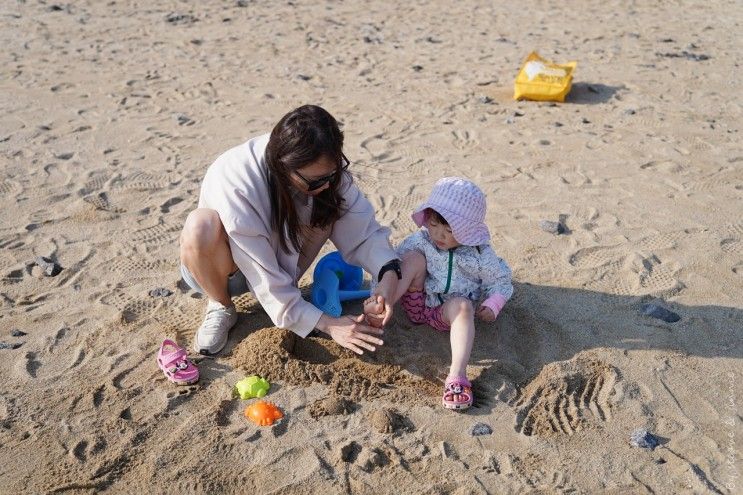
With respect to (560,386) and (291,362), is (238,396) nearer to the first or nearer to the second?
(291,362)

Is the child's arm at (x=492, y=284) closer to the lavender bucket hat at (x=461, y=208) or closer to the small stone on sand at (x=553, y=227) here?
the lavender bucket hat at (x=461, y=208)

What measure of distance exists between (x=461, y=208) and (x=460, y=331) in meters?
0.53

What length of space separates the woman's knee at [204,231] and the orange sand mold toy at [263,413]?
68 centimetres

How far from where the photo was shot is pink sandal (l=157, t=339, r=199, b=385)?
10.1 feet

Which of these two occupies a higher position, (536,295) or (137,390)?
(137,390)

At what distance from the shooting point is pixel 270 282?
9.95 feet

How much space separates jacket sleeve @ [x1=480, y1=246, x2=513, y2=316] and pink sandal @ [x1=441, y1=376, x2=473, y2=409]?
17.6 inches

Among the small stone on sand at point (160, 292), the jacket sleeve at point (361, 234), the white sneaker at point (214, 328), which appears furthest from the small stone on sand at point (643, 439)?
the small stone on sand at point (160, 292)

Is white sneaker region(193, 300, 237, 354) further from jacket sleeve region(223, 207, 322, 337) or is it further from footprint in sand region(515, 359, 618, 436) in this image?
footprint in sand region(515, 359, 618, 436)

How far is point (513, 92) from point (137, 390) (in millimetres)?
4751

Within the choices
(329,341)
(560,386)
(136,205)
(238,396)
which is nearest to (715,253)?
(560,386)

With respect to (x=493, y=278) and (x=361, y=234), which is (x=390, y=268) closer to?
(x=361, y=234)

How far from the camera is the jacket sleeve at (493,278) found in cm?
332

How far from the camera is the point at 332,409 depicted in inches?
116
